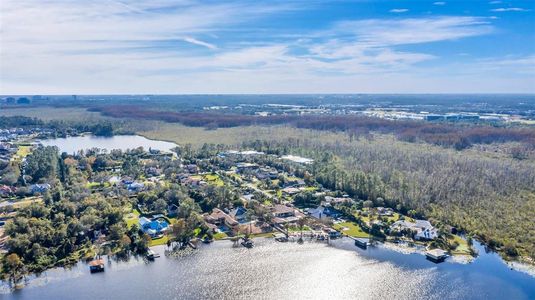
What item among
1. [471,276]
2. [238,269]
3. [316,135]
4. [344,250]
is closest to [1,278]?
[238,269]

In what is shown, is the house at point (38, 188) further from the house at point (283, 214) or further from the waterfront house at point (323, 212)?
the waterfront house at point (323, 212)

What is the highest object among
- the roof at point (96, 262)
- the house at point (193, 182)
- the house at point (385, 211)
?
the house at point (193, 182)

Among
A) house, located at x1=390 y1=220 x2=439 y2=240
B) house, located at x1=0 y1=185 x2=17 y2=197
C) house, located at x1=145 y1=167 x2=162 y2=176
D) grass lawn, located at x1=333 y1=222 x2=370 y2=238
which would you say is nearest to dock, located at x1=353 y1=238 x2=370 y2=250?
grass lawn, located at x1=333 y1=222 x2=370 y2=238

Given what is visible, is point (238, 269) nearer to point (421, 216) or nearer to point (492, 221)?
point (421, 216)

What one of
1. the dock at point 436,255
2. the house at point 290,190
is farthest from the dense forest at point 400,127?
the dock at point 436,255

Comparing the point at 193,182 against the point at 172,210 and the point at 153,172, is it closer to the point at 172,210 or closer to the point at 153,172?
the point at 172,210

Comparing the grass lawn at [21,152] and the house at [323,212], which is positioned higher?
the grass lawn at [21,152]

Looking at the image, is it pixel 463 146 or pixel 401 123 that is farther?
pixel 401 123
